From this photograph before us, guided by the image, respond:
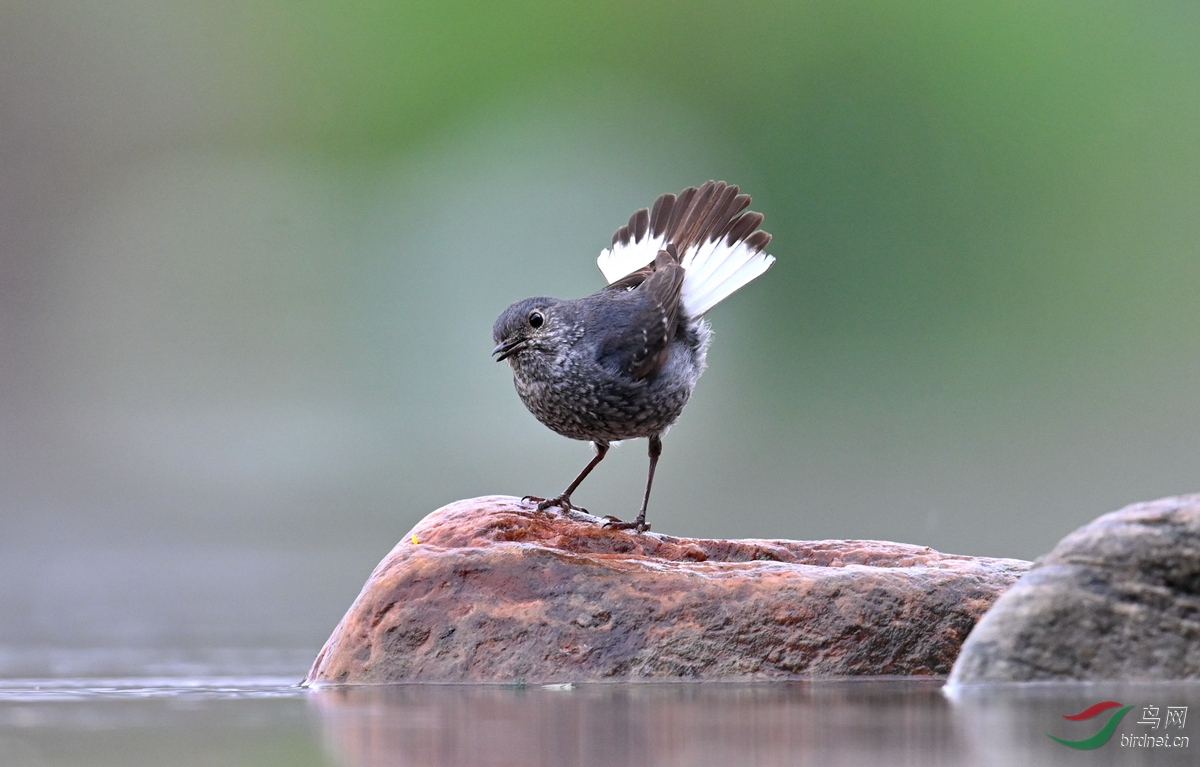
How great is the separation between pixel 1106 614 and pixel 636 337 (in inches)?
124

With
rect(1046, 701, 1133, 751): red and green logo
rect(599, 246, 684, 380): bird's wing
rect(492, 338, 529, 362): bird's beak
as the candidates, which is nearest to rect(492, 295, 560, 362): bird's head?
rect(492, 338, 529, 362): bird's beak

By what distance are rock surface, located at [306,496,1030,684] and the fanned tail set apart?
2.63 m

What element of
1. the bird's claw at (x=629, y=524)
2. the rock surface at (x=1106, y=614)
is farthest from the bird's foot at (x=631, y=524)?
the rock surface at (x=1106, y=614)

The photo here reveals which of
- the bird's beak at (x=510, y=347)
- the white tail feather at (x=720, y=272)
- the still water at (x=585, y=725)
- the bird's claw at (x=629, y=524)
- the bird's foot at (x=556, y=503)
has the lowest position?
the still water at (x=585, y=725)

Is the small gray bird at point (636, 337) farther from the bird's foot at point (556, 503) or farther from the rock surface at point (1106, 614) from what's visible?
the rock surface at point (1106, 614)

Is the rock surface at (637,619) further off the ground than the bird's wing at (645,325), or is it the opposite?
the bird's wing at (645,325)

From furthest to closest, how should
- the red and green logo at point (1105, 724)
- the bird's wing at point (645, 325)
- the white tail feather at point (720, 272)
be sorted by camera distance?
the white tail feather at point (720, 272) < the bird's wing at point (645, 325) < the red and green logo at point (1105, 724)

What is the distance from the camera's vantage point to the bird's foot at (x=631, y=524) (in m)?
6.59

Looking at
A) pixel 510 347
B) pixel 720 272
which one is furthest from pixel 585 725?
pixel 720 272

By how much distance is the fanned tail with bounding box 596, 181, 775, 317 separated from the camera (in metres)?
7.84

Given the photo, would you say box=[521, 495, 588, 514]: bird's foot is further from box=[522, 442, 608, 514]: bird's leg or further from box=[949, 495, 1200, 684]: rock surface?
box=[949, 495, 1200, 684]: rock surface

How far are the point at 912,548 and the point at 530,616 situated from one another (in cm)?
213

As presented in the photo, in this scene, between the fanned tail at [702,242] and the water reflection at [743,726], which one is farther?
the fanned tail at [702,242]

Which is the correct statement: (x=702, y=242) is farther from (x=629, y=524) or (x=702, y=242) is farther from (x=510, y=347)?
(x=629, y=524)
